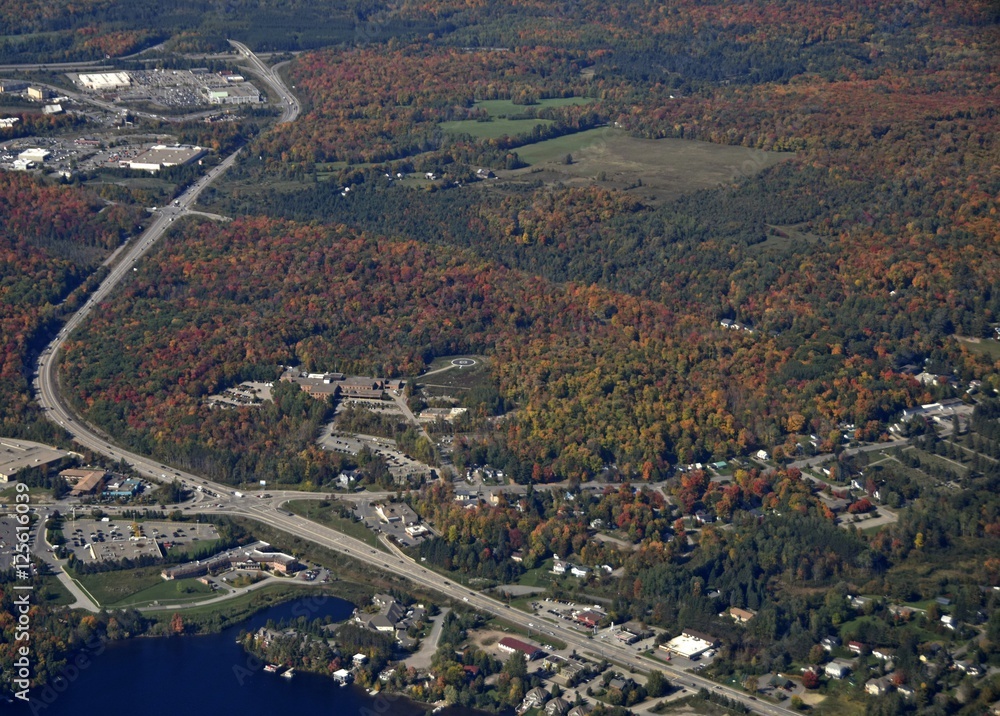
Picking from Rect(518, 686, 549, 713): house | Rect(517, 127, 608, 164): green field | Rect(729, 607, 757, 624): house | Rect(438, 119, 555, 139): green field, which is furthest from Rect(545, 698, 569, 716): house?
Rect(438, 119, 555, 139): green field

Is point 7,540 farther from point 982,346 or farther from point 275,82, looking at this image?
point 275,82

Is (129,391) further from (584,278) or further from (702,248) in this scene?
(702,248)

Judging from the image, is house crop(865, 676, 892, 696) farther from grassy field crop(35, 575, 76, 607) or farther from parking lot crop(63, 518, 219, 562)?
grassy field crop(35, 575, 76, 607)

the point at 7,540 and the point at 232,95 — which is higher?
the point at 232,95

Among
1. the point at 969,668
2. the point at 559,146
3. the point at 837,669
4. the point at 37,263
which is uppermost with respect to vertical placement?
the point at 37,263

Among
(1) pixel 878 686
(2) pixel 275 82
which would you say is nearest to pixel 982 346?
(1) pixel 878 686

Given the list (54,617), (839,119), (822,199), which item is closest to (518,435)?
(54,617)
